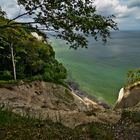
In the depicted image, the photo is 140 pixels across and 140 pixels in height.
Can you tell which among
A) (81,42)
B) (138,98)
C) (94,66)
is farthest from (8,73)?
(94,66)

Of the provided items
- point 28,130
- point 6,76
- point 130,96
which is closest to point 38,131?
point 28,130

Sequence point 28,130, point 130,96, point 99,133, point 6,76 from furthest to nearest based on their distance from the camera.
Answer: point 6,76 < point 130,96 < point 99,133 < point 28,130

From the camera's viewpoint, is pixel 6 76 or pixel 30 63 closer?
pixel 6 76

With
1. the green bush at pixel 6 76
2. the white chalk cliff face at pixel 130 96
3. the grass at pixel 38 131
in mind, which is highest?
the grass at pixel 38 131

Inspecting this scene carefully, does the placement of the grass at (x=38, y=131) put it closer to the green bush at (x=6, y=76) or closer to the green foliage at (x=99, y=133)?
the green foliage at (x=99, y=133)

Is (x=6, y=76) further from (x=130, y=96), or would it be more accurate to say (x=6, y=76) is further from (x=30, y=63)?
(x=130, y=96)

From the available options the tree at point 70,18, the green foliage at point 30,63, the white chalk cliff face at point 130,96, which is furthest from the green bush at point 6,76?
the tree at point 70,18

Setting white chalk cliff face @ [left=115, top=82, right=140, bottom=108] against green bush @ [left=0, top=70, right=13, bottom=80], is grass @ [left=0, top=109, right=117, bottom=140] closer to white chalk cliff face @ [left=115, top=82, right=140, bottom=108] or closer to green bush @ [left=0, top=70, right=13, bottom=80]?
white chalk cliff face @ [left=115, top=82, right=140, bottom=108]

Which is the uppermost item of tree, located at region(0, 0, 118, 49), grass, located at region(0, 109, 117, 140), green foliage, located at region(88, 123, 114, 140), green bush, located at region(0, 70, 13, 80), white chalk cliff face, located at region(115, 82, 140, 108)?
tree, located at region(0, 0, 118, 49)

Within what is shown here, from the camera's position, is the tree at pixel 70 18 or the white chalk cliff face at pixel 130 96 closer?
the tree at pixel 70 18

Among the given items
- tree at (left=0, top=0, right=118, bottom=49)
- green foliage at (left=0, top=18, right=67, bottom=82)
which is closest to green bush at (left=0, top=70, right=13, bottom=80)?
green foliage at (left=0, top=18, right=67, bottom=82)

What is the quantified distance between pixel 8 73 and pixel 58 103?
8.79m

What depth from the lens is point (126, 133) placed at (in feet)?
37.7

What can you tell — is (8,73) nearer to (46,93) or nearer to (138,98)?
(46,93)
